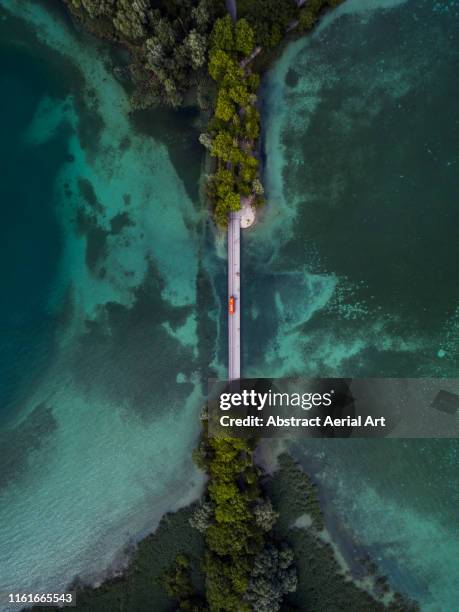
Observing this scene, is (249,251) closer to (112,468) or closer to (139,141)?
(139,141)

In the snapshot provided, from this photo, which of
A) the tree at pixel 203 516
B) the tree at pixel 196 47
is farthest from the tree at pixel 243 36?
the tree at pixel 203 516

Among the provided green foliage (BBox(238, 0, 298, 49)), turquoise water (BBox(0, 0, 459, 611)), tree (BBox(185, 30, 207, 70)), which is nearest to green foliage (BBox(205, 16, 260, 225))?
tree (BBox(185, 30, 207, 70))

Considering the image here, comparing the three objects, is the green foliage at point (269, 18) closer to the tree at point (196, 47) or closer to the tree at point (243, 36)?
the tree at point (243, 36)

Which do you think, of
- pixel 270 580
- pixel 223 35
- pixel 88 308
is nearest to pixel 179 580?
pixel 270 580

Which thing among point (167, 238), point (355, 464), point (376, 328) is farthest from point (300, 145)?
point (355, 464)

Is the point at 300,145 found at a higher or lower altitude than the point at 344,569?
higher
